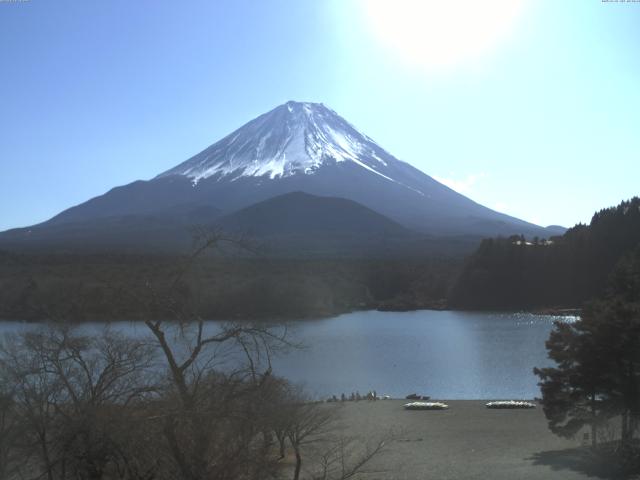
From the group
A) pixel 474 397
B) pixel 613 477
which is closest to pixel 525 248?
pixel 474 397

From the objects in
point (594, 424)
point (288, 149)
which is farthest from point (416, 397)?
point (288, 149)

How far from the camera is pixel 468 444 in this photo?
1201 cm

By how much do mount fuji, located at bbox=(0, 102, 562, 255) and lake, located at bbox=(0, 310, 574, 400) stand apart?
32.4m

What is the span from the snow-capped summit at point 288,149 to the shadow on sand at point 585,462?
3121 inches

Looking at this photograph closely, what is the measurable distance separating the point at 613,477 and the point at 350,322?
104 feet

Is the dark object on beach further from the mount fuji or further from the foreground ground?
the mount fuji

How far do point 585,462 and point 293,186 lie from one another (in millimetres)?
76596

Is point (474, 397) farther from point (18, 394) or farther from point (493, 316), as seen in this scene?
point (493, 316)

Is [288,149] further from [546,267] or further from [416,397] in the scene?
[416,397]

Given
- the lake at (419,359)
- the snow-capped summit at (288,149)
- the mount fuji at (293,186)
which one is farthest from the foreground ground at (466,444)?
the snow-capped summit at (288,149)

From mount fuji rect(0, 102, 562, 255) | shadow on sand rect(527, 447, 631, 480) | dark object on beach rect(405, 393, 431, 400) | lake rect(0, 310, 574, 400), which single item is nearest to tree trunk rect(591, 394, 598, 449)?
shadow on sand rect(527, 447, 631, 480)

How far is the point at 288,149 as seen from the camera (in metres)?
93.4

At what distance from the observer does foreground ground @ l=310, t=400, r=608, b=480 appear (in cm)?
940

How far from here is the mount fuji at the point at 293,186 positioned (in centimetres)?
7494
